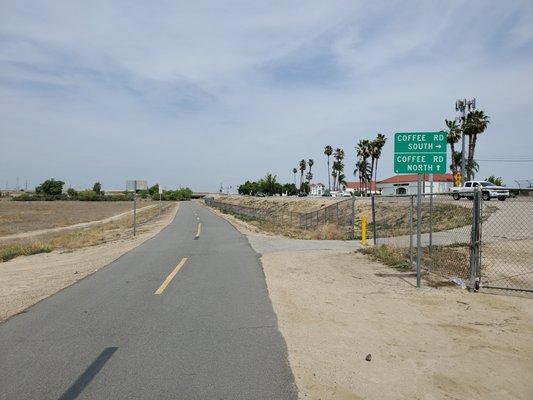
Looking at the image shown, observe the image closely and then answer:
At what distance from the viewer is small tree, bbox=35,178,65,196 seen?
176 meters

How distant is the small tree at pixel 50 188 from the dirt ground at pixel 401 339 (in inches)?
7328

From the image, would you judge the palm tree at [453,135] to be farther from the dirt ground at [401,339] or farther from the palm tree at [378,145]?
the dirt ground at [401,339]

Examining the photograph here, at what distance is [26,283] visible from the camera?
10.4 meters

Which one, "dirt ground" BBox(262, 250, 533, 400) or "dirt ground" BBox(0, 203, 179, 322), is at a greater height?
"dirt ground" BBox(262, 250, 533, 400)

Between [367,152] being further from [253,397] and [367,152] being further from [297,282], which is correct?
[253,397]

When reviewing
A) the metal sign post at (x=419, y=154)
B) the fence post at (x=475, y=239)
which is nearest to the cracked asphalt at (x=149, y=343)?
the metal sign post at (x=419, y=154)

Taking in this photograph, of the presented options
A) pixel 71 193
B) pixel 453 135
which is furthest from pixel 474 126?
pixel 71 193

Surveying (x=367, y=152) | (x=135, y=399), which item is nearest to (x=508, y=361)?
(x=135, y=399)

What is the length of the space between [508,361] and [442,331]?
122 cm

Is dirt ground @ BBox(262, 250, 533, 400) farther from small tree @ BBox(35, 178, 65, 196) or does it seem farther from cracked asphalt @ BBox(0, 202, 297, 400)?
small tree @ BBox(35, 178, 65, 196)

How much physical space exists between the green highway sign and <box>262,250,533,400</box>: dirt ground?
102 inches

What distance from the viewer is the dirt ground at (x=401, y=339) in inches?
181

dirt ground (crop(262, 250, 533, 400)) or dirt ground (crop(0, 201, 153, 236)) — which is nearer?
dirt ground (crop(262, 250, 533, 400))

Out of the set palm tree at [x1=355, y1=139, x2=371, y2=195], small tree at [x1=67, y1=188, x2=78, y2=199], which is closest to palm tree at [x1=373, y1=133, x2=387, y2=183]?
palm tree at [x1=355, y1=139, x2=371, y2=195]
